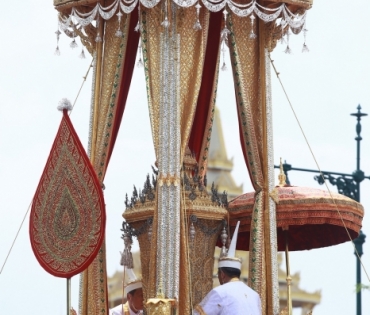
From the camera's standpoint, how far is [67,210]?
16.2 m

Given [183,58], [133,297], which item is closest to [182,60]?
[183,58]

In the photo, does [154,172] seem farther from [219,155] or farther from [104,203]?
[219,155]

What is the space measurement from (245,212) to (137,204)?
1266 millimetres

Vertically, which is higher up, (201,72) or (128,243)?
(201,72)

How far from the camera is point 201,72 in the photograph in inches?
691

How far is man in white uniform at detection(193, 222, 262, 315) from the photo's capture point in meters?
15.8

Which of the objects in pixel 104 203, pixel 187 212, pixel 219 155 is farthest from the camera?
pixel 219 155

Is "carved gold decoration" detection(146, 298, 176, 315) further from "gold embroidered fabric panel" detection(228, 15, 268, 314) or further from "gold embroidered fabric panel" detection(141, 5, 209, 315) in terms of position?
"gold embroidered fabric panel" detection(141, 5, 209, 315)

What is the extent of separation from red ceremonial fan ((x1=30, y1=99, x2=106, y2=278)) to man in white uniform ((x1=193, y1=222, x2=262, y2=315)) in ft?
3.94

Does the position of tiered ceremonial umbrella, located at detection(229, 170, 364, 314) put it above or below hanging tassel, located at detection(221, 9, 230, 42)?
below

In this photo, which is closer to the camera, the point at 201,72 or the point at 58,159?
the point at 58,159

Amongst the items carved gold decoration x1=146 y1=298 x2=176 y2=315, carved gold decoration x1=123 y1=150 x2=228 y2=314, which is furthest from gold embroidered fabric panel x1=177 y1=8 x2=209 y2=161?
carved gold decoration x1=146 y1=298 x2=176 y2=315

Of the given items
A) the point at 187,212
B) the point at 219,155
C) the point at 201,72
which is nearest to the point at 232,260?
the point at 187,212

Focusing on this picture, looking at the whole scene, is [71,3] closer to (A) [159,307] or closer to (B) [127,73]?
(B) [127,73]
